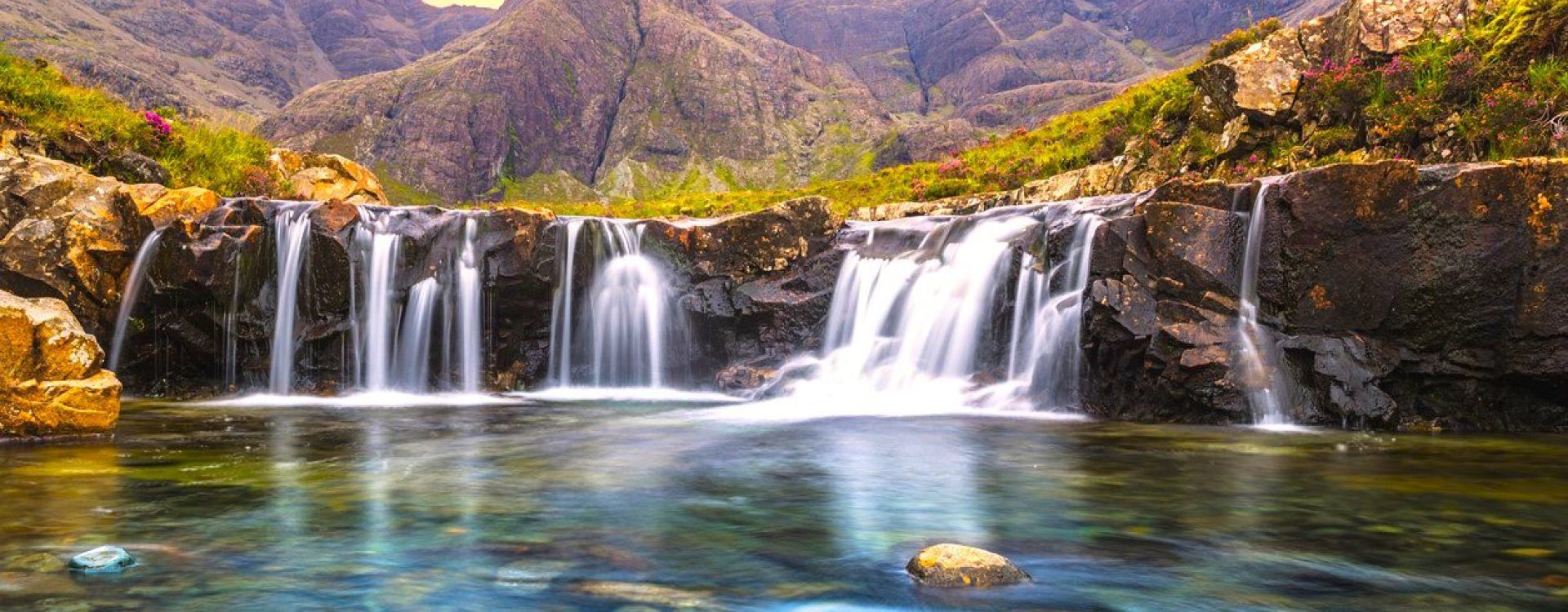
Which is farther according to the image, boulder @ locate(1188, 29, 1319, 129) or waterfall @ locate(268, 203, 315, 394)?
boulder @ locate(1188, 29, 1319, 129)

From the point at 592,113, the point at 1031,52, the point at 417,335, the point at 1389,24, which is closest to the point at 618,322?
the point at 417,335

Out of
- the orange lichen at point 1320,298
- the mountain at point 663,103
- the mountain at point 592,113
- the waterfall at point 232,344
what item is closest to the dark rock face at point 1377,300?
the orange lichen at point 1320,298

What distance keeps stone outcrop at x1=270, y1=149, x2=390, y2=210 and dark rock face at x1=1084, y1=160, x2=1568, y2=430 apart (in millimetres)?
20223

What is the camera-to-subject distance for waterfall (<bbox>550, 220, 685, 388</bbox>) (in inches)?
771

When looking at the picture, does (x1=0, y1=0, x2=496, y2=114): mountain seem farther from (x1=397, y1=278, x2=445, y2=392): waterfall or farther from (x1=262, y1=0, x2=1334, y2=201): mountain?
(x1=397, y1=278, x2=445, y2=392): waterfall

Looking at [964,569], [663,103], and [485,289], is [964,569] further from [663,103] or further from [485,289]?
[663,103]

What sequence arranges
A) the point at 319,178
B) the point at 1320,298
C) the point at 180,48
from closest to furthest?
the point at 1320,298
the point at 319,178
the point at 180,48

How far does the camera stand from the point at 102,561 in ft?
17.3

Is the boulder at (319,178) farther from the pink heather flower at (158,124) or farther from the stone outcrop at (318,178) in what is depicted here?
the pink heather flower at (158,124)

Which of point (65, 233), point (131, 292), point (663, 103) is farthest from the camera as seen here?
point (663, 103)

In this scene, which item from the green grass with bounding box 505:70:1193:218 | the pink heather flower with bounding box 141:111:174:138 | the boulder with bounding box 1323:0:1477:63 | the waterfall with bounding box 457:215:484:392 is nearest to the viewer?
the waterfall with bounding box 457:215:484:392

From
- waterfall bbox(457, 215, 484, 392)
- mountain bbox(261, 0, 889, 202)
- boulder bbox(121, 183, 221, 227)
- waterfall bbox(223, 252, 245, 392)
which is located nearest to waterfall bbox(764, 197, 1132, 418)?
waterfall bbox(457, 215, 484, 392)

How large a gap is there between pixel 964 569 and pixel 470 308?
15.6m

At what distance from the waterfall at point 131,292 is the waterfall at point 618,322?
7.50 metres
